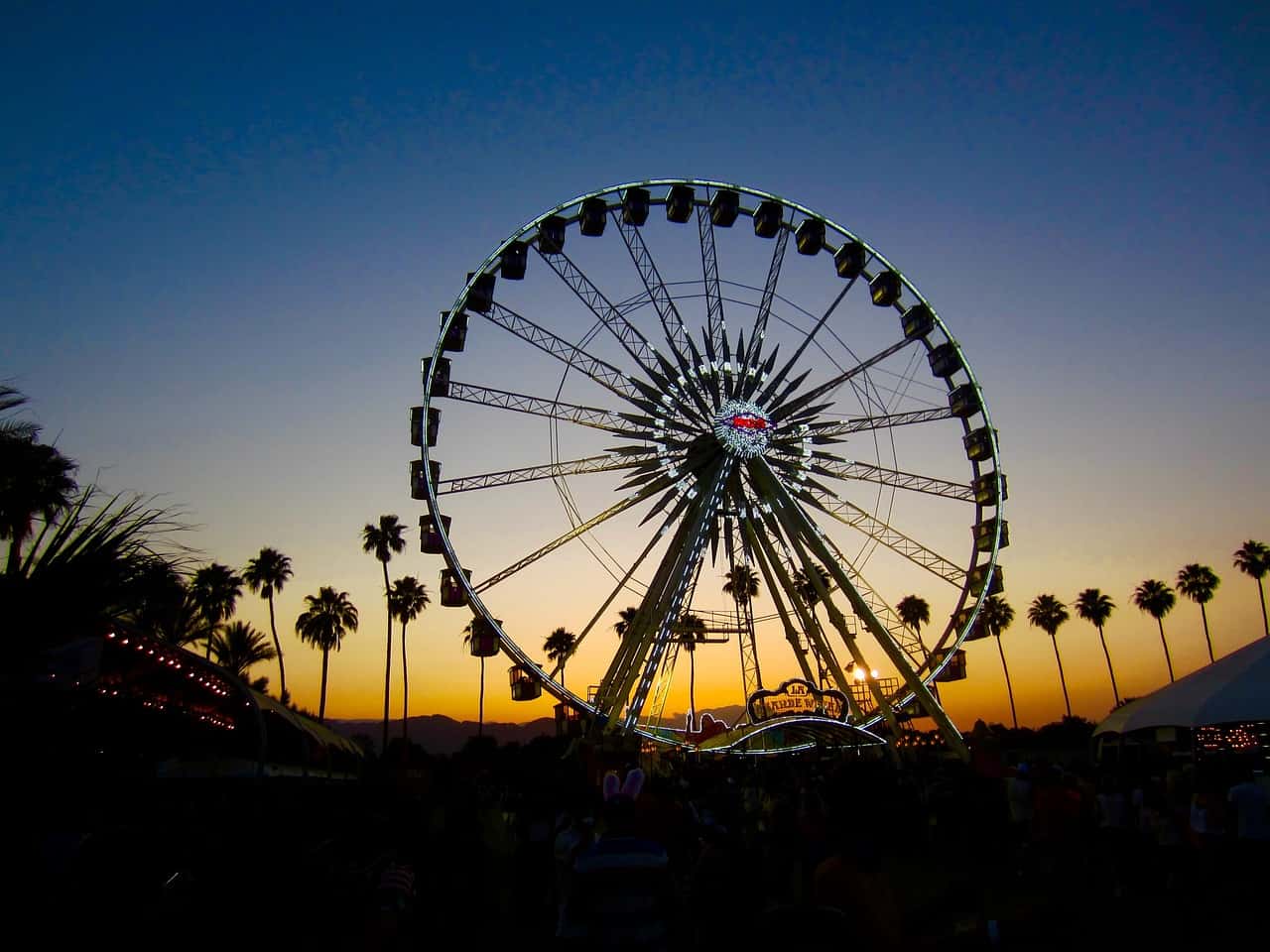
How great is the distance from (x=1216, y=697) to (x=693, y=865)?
46.2 ft

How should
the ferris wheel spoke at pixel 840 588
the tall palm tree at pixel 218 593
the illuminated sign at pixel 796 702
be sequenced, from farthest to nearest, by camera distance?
1. the tall palm tree at pixel 218 593
2. the illuminated sign at pixel 796 702
3. the ferris wheel spoke at pixel 840 588

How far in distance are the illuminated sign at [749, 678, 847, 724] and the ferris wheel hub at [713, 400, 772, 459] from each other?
8.72 meters

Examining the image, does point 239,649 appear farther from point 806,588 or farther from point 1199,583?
point 1199,583

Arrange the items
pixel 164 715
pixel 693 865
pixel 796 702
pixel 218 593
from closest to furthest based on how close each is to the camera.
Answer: pixel 693 865 → pixel 164 715 → pixel 796 702 → pixel 218 593

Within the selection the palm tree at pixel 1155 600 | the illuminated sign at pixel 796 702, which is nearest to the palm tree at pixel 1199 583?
the palm tree at pixel 1155 600

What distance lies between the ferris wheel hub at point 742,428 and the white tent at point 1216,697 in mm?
11958

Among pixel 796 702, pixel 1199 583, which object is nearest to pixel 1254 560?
pixel 1199 583

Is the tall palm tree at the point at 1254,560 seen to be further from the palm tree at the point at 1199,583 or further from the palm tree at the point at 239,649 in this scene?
the palm tree at the point at 239,649

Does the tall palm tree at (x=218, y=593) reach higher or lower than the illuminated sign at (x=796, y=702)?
higher

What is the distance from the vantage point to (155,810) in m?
11.8

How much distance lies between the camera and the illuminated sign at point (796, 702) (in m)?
29.3

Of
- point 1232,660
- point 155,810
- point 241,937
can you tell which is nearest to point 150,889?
point 241,937

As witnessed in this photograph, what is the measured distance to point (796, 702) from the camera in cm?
3005

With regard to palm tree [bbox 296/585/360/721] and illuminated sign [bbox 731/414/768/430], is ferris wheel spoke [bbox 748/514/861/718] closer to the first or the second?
illuminated sign [bbox 731/414/768/430]
